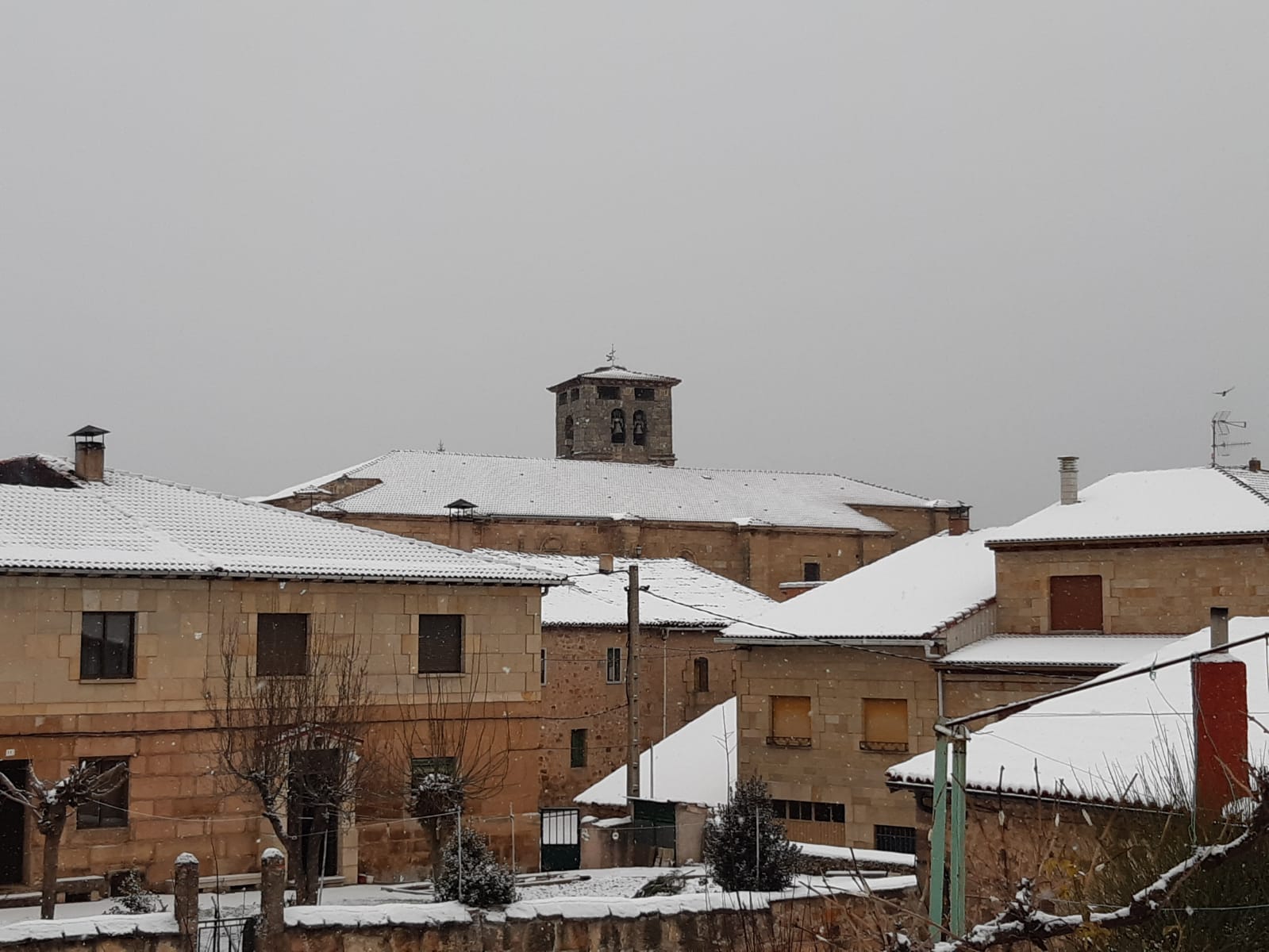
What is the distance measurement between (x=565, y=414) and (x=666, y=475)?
1011 centimetres

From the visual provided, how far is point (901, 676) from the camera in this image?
78.6 feet

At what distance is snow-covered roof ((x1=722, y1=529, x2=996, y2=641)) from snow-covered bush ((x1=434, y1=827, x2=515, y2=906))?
10841 millimetres

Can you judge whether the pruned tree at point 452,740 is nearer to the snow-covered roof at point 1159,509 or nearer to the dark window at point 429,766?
the dark window at point 429,766

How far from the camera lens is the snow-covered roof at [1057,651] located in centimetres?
2208

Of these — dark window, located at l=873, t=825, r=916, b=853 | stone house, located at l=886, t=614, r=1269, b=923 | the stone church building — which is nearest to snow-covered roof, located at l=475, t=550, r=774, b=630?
the stone church building

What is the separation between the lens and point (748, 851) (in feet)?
52.5

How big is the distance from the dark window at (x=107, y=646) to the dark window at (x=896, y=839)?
12.0m

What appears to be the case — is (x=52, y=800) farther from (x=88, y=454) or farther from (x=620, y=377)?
(x=620, y=377)

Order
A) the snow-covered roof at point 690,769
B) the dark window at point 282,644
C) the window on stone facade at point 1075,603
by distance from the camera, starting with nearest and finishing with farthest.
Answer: the dark window at point 282,644 < the window on stone facade at point 1075,603 < the snow-covered roof at point 690,769

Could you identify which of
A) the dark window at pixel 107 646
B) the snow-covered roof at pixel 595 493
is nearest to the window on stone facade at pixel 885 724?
the dark window at pixel 107 646

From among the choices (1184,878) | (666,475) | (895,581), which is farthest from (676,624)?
(1184,878)

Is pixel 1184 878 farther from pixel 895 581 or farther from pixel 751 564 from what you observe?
pixel 751 564

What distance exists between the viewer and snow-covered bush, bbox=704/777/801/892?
51.1 feet

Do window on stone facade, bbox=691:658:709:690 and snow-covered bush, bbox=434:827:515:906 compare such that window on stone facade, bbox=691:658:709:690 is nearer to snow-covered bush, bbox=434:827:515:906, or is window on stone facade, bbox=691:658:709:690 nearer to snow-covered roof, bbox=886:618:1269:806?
snow-covered bush, bbox=434:827:515:906
